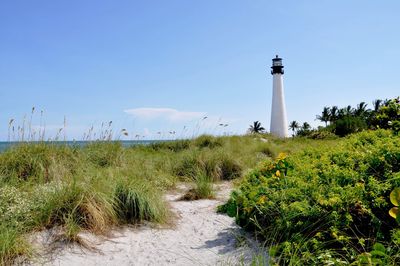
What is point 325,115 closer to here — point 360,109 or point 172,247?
point 360,109

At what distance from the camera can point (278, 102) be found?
108ft

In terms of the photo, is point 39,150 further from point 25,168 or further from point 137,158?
point 137,158

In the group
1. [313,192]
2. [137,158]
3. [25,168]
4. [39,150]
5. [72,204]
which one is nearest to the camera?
[313,192]

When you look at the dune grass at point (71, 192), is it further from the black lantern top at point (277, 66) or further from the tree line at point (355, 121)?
the black lantern top at point (277, 66)

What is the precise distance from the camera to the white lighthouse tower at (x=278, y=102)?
32.9 metres

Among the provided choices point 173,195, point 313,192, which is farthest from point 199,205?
point 313,192

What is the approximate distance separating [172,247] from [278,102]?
3020 cm

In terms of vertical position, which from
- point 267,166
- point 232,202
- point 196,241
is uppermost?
point 267,166

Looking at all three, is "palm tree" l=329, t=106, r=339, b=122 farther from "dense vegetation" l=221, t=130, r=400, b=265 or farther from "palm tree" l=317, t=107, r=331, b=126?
"dense vegetation" l=221, t=130, r=400, b=265

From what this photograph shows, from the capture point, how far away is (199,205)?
579 centimetres

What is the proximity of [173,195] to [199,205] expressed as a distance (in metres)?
0.89

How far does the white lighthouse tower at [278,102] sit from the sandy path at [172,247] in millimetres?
28915

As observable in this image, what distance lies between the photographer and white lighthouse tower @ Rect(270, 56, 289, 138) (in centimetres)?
3291

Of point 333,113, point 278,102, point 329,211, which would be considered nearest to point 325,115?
point 333,113
